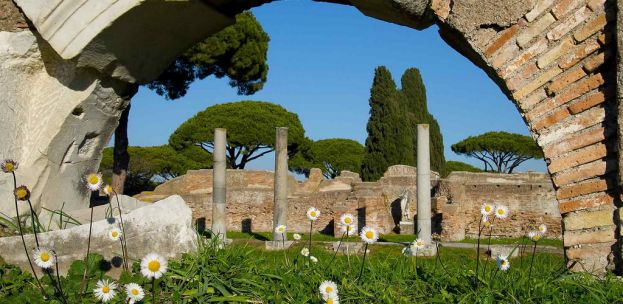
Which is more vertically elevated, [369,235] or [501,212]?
[501,212]

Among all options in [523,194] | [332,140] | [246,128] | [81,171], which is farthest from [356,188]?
[332,140]

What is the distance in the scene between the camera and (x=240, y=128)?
106 ft

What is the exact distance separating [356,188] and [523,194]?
4976 mm

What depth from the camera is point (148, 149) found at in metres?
32.9

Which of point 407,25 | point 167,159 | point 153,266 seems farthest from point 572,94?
point 167,159

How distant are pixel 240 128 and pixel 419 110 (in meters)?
9.12

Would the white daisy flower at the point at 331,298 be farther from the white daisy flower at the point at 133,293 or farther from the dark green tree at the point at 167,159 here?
the dark green tree at the point at 167,159

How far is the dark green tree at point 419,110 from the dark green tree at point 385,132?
1385 millimetres

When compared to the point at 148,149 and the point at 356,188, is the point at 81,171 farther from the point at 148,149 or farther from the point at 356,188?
the point at 148,149

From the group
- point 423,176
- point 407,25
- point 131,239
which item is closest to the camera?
point 131,239

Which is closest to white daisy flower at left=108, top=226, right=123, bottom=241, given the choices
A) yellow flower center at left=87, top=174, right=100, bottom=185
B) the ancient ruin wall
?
yellow flower center at left=87, top=174, right=100, bottom=185

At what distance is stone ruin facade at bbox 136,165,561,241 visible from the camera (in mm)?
18031

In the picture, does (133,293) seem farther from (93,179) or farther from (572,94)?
(572,94)

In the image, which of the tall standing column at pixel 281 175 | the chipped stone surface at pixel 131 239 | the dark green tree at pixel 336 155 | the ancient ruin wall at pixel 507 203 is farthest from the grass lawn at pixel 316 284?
the dark green tree at pixel 336 155
